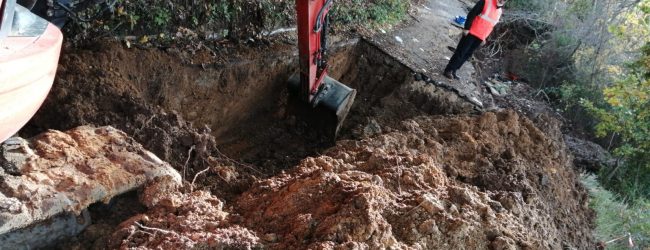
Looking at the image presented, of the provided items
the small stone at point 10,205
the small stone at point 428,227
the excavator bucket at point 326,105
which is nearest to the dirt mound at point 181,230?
the small stone at point 10,205

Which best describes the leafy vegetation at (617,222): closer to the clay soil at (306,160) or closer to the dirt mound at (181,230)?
the clay soil at (306,160)

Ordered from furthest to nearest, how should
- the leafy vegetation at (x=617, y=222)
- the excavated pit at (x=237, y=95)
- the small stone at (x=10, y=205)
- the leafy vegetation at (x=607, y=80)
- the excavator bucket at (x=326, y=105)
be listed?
the leafy vegetation at (x=607, y=80), the excavator bucket at (x=326, y=105), the leafy vegetation at (x=617, y=222), the excavated pit at (x=237, y=95), the small stone at (x=10, y=205)

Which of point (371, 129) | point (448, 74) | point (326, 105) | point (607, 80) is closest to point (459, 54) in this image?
point (448, 74)

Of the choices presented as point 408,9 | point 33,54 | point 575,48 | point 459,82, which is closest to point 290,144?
point 459,82

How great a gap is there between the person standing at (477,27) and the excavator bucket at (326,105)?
2.59m

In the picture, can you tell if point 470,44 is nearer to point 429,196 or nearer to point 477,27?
point 477,27

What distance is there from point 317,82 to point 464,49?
306 cm

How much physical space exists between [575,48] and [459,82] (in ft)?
11.7

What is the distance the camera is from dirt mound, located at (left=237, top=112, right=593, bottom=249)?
265 cm

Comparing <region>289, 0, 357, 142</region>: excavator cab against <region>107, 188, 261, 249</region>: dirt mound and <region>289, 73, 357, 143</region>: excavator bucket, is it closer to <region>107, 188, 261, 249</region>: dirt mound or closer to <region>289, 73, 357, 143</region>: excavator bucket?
<region>289, 73, 357, 143</region>: excavator bucket

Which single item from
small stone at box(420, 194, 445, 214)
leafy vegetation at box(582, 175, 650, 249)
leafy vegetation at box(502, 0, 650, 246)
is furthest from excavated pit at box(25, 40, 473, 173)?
leafy vegetation at box(502, 0, 650, 246)

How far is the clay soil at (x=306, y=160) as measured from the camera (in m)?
2.64

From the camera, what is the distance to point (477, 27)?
22.9 ft

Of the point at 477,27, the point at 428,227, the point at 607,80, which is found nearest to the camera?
the point at 428,227
